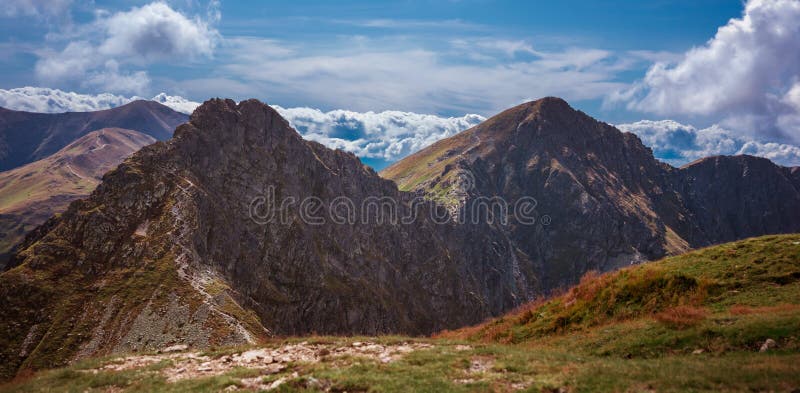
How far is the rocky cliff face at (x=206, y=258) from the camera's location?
78312 mm

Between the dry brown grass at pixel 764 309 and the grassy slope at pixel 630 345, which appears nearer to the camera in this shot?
the grassy slope at pixel 630 345

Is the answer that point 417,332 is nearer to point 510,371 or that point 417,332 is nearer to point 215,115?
point 215,115


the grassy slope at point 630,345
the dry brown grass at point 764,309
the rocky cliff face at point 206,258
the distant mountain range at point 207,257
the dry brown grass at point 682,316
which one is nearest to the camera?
the grassy slope at point 630,345

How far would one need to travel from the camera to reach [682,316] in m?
24.8

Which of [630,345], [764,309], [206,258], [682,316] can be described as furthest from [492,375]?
[206,258]

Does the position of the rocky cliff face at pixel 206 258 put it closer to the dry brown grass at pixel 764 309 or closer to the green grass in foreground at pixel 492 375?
the green grass in foreground at pixel 492 375

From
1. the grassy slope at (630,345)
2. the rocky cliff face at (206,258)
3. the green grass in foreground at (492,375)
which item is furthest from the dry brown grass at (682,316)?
the rocky cliff face at (206,258)

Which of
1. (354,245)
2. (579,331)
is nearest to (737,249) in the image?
(579,331)

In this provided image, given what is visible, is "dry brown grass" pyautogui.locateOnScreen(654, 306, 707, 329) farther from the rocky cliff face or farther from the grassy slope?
the rocky cliff face

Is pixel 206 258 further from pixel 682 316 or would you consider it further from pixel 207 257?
pixel 682 316

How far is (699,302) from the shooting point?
27.1 metres

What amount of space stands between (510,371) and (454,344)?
735 cm

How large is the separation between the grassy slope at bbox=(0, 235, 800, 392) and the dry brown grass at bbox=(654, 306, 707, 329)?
67mm

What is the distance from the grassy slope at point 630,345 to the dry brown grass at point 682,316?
0.07 m
